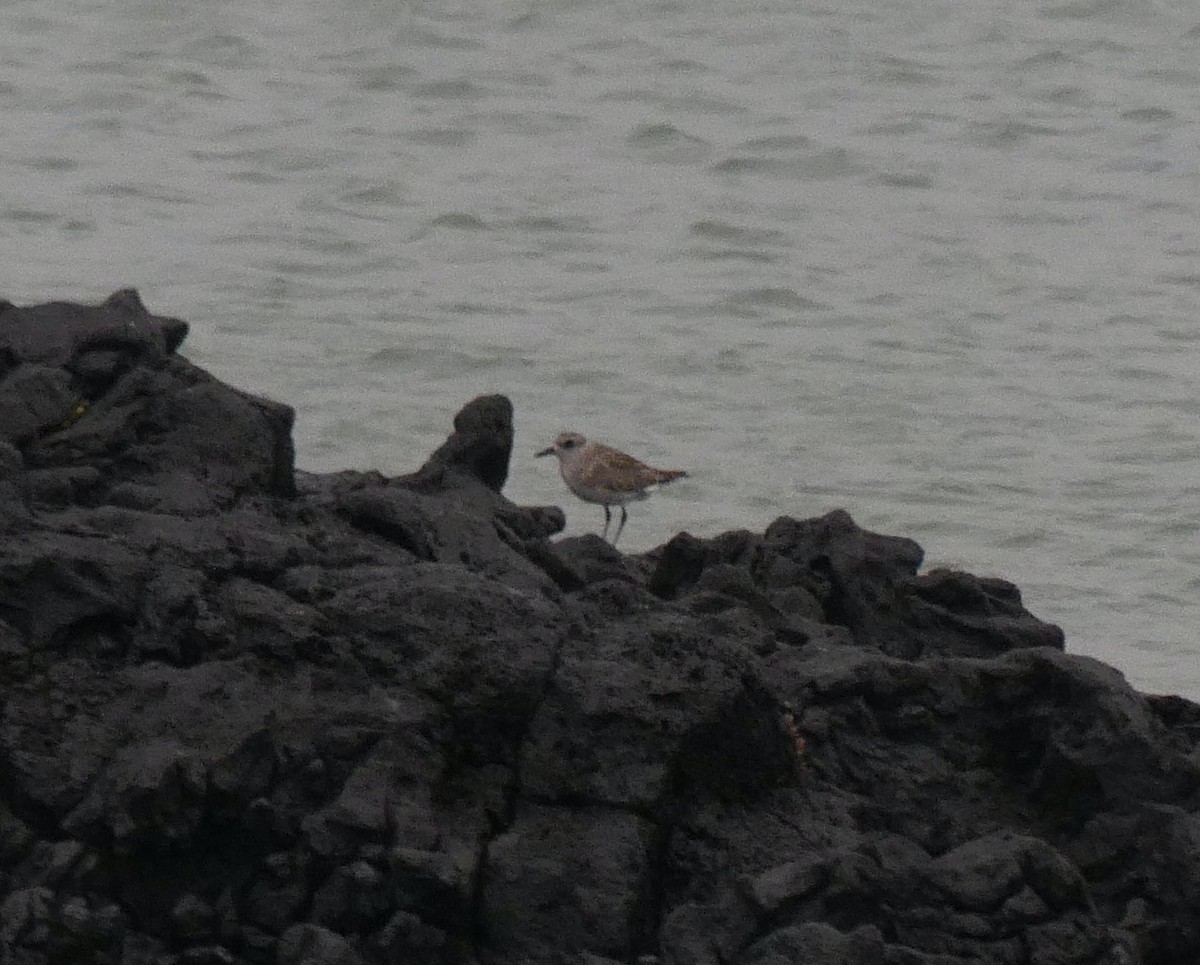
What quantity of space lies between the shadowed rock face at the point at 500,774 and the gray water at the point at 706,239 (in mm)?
5862

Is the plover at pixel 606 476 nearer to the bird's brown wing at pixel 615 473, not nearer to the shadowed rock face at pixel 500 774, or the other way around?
the bird's brown wing at pixel 615 473

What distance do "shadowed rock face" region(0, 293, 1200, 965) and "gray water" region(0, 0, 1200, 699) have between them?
19.2ft

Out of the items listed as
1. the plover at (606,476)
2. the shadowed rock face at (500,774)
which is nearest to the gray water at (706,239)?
the plover at (606,476)

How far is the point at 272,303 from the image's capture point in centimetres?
2077

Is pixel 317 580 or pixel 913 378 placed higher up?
pixel 317 580

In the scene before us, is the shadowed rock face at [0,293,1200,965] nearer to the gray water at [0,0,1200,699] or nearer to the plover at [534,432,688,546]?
the plover at [534,432,688,546]

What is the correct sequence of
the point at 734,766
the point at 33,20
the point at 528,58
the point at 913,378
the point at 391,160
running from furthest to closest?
the point at 33,20
the point at 528,58
the point at 391,160
the point at 913,378
the point at 734,766

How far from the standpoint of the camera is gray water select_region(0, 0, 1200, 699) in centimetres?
1738

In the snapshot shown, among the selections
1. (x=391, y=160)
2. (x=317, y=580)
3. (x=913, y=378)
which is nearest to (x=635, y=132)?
(x=391, y=160)

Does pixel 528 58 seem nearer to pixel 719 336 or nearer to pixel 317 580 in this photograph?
pixel 719 336

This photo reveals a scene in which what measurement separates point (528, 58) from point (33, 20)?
6.00 meters

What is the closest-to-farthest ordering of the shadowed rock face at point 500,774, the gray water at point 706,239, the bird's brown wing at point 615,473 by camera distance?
1. the shadowed rock face at point 500,774
2. the bird's brown wing at point 615,473
3. the gray water at point 706,239

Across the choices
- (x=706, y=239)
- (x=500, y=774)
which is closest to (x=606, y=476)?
(x=500, y=774)

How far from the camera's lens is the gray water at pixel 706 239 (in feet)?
57.0
